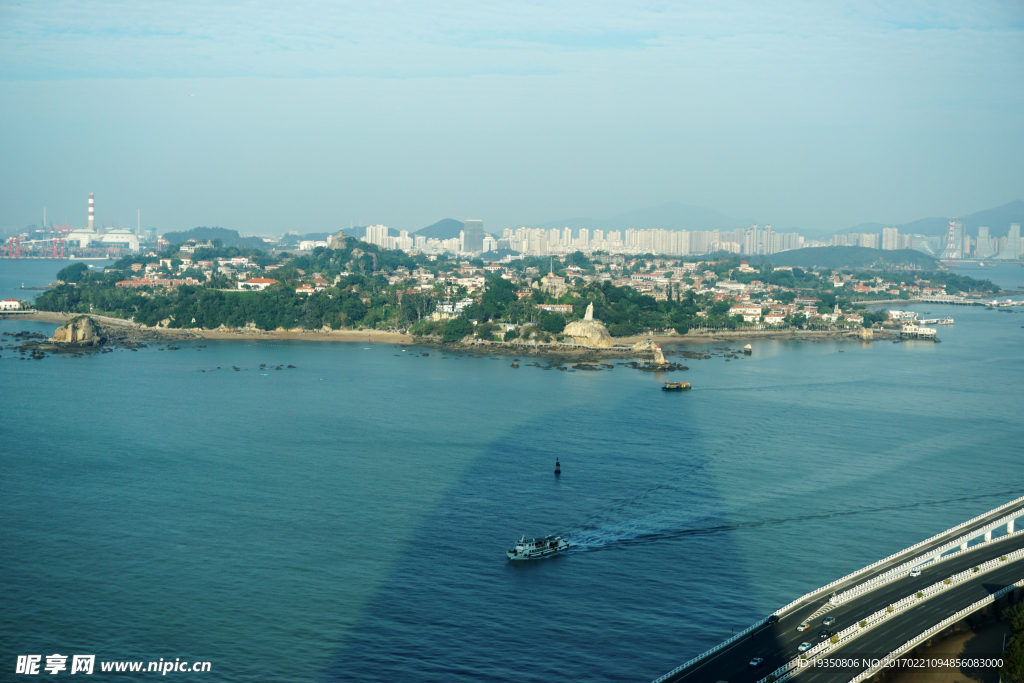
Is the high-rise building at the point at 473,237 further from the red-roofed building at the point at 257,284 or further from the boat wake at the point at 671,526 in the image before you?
the boat wake at the point at 671,526

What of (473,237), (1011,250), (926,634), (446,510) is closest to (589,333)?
(446,510)

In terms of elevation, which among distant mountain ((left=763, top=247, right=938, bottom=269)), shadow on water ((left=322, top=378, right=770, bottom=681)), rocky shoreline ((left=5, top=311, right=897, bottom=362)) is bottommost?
shadow on water ((left=322, top=378, right=770, bottom=681))

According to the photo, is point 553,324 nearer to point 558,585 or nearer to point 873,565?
point 558,585

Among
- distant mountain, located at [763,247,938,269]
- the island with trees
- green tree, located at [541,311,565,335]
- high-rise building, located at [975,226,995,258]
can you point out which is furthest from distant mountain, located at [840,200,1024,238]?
green tree, located at [541,311,565,335]

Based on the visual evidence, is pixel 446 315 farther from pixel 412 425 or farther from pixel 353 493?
pixel 353 493

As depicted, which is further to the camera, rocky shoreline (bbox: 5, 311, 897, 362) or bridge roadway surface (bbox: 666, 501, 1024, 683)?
rocky shoreline (bbox: 5, 311, 897, 362)

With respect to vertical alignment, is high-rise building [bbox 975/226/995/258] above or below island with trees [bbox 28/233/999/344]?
above

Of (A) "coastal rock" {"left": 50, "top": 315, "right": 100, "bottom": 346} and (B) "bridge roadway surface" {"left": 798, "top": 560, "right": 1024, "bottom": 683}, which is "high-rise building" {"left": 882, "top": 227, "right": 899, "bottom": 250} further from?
(B) "bridge roadway surface" {"left": 798, "top": 560, "right": 1024, "bottom": 683}
